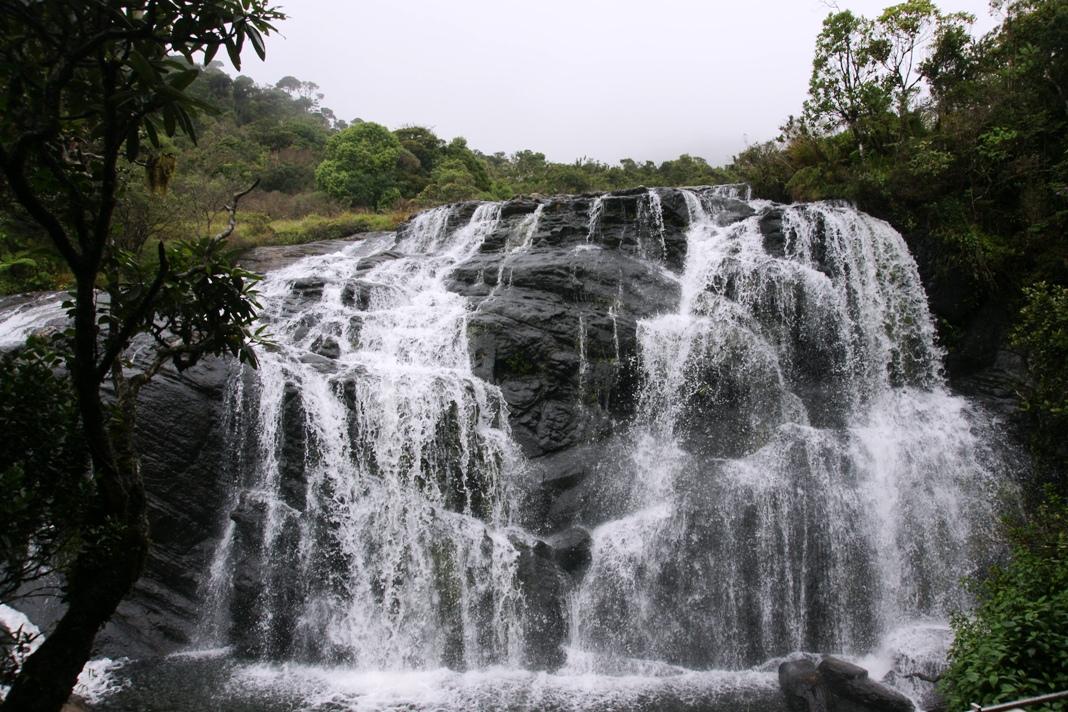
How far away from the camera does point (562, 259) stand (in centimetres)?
1603

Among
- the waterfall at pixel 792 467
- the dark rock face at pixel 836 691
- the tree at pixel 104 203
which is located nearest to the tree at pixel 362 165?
the waterfall at pixel 792 467

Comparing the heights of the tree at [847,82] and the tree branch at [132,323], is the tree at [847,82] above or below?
above

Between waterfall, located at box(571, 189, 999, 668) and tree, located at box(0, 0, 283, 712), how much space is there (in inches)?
306

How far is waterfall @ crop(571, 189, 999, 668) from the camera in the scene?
1071cm

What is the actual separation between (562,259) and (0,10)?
12964 millimetres

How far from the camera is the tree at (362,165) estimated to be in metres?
32.7

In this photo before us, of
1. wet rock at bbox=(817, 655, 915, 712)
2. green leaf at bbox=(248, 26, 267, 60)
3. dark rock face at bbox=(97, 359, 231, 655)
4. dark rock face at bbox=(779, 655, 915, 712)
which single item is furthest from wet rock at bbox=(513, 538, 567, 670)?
green leaf at bbox=(248, 26, 267, 60)

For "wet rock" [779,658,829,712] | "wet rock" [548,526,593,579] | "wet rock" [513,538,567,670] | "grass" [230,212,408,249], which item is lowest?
"wet rock" [779,658,829,712]

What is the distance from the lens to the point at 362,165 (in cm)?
3331

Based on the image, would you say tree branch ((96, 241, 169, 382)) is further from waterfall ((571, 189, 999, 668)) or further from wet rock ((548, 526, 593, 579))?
waterfall ((571, 189, 999, 668))

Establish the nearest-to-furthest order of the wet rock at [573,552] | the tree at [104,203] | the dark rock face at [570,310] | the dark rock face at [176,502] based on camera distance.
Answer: the tree at [104,203], the dark rock face at [176,502], the wet rock at [573,552], the dark rock face at [570,310]

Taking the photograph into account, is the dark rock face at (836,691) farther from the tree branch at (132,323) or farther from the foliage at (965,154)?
the tree branch at (132,323)

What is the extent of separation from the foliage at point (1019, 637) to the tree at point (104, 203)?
7336mm

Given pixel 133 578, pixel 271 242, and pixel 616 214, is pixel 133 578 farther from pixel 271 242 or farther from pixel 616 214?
pixel 271 242
